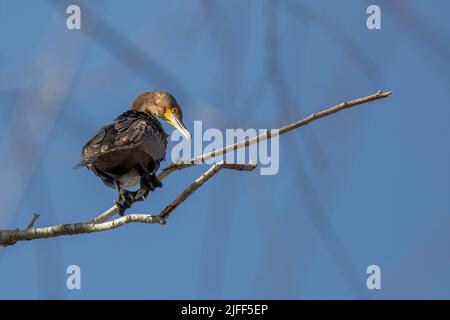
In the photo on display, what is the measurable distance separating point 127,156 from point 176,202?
148 cm

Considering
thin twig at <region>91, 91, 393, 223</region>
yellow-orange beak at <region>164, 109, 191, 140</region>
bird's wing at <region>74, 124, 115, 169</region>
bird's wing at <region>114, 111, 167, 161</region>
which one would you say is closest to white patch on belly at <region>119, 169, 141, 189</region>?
bird's wing at <region>114, 111, 167, 161</region>

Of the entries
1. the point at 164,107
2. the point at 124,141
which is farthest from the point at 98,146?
the point at 164,107

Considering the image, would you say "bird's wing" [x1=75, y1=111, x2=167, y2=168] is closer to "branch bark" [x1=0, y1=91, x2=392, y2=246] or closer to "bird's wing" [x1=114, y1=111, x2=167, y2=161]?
"bird's wing" [x1=114, y1=111, x2=167, y2=161]

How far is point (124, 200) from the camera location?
14.2ft

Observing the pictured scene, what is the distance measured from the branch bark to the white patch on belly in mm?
628

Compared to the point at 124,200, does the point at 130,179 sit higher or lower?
higher

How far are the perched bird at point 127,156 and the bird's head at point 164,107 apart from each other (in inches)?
21.4

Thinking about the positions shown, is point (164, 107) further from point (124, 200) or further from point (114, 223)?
point (114, 223)

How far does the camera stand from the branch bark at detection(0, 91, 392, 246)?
3.09 meters

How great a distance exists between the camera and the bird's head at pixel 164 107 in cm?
598

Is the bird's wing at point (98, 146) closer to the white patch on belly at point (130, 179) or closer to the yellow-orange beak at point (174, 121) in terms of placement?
the white patch on belly at point (130, 179)
